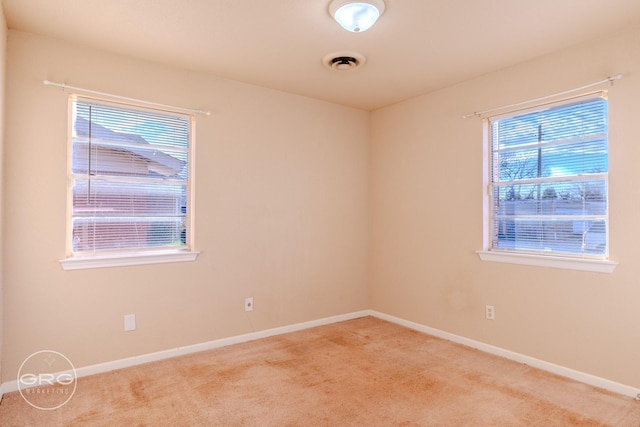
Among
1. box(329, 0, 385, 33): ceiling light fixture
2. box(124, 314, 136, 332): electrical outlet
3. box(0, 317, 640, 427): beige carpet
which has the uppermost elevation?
box(329, 0, 385, 33): ceiling light fixture

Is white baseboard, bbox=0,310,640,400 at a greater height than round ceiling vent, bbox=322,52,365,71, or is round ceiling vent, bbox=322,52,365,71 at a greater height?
round ceiling vent, bbox=322,52,365,71

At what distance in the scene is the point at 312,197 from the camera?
13.3 feet

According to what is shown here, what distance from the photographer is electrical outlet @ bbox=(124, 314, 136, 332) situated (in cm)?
294

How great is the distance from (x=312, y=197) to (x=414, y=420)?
2385mm

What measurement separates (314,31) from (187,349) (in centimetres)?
271

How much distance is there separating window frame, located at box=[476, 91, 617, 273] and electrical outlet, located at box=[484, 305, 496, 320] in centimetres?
42

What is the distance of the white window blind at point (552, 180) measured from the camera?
2697mm

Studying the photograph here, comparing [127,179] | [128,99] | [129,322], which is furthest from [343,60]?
[129,322]

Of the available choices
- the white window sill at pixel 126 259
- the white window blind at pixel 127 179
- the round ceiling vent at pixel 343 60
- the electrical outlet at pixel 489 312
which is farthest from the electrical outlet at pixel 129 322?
the electrical outlet at pixel 489 312

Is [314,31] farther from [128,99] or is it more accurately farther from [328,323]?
[328,323]

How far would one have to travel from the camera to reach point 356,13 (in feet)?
7.36

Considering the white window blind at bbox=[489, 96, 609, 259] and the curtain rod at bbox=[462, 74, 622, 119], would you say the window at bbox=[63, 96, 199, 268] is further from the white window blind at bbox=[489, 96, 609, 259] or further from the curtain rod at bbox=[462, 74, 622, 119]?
the white window blind at bbox=[489, 96, 609, 259]

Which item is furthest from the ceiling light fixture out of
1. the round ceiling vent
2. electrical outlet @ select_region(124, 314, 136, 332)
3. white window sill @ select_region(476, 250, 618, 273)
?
electrical outlet @ select_region(124, 314, 136, 332)

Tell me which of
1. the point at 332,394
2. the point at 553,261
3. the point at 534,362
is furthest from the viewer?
the point at 534,362
